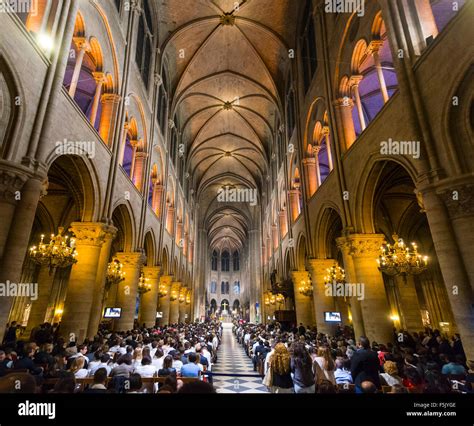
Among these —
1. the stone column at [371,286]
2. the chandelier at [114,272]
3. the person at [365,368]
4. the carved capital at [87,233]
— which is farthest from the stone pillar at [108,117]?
the person at [365,368]

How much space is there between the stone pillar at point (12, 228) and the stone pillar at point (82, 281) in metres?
3.49

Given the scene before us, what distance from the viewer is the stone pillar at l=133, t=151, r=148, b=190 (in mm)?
13984

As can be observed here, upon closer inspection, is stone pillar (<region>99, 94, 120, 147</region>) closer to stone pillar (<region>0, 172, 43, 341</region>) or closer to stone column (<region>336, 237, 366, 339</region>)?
stone pillar (<region>0, 172, 43, 341</region>)

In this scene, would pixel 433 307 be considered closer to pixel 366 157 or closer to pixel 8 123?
pixel 366 157

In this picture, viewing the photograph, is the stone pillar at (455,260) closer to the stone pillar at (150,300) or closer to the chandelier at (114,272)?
the chandelier at (114,272)

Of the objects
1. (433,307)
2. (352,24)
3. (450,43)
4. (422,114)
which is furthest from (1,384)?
(433,307)

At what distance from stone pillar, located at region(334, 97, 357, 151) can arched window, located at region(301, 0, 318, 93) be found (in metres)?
4.13

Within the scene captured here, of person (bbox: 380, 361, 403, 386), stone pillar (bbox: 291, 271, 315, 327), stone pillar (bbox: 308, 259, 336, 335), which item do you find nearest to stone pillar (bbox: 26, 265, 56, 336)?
stone pillar (bbox: 291, 271, 315, 327)

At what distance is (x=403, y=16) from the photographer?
7055 mm

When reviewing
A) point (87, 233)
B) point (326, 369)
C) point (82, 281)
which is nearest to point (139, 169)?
point (87, 233)

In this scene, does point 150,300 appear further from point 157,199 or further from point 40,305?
point 40,305

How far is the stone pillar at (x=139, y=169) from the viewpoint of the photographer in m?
14.0

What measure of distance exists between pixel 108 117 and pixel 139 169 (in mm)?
3920

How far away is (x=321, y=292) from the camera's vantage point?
13375 millimetres
